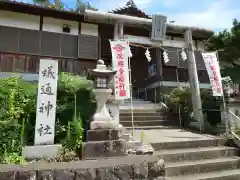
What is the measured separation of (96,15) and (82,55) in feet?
12.9

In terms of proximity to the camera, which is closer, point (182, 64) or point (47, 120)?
point (47, 120)

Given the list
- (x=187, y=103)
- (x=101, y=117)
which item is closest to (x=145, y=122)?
(x=187, y=103)

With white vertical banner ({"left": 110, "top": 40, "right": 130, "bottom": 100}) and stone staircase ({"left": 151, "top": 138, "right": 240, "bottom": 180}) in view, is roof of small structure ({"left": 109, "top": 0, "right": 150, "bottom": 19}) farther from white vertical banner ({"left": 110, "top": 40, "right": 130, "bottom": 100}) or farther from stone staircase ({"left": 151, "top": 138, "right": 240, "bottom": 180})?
stone staircase ({"left": 151, "top": 138, "right": 240, "bottom": 180})

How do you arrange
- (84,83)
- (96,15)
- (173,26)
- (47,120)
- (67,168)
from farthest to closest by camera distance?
(173,26), (96,15), (84,83), (47,120), (67,168)

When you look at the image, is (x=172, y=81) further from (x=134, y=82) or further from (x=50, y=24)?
(x=50, y=24)

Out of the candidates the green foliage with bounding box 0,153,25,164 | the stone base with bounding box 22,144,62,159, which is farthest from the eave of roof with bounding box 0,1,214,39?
the green foliage with bounding box 0,153,25,164

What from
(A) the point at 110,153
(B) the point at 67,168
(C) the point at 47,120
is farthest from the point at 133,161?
(C) the point at 47,120

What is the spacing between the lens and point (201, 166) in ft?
18.0

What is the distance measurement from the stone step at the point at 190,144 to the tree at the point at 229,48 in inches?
299

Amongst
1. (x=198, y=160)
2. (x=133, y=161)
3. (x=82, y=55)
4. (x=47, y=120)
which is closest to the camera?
(x=133, y=161)

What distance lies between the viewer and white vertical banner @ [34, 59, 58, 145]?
468 centimetres

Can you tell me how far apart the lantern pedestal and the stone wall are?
781 mm

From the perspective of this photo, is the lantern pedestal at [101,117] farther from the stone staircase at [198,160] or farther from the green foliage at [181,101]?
the green foliage at [181,101]

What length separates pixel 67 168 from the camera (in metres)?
4.02
